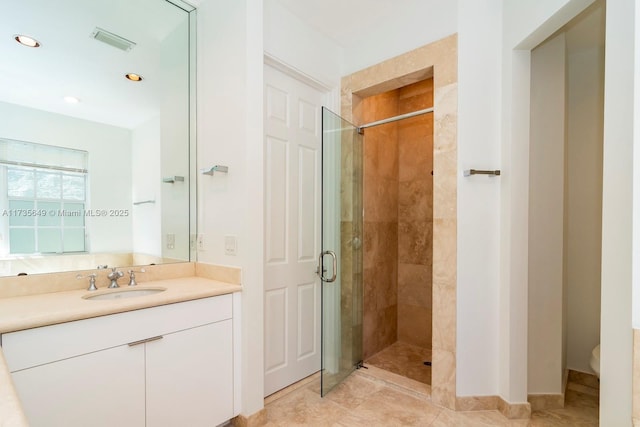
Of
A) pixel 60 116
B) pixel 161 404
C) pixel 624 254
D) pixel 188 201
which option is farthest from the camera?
pixel 188 201

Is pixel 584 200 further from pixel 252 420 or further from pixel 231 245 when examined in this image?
pixel 252 420

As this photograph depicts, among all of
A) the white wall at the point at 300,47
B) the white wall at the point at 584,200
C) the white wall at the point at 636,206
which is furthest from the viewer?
the white wall at the point at 584,200

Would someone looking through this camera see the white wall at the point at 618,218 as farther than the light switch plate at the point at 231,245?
No

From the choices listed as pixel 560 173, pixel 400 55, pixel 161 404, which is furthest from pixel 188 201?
pixel 560 173

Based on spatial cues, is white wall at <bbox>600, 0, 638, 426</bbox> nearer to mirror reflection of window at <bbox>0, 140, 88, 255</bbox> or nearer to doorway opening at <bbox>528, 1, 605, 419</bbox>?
doorway opening at <bbox>528, 1, 605, 419</bbox>

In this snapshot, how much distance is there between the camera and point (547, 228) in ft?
6.70

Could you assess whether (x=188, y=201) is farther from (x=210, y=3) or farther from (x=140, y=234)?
(x=210, y=3)

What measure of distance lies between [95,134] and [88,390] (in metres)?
1.38

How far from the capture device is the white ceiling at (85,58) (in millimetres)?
1559

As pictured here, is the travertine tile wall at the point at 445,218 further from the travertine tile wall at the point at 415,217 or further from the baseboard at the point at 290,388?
the travertine tile wall at the point at 415,217

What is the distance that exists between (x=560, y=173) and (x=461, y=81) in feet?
2.94

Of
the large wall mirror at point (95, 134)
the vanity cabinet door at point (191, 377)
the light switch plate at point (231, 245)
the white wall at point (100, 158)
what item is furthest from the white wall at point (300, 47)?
the vanity cabinet door at point (191, 377)

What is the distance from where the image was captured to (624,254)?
3.79 ft

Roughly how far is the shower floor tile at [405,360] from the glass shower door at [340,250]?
0.91 feet
